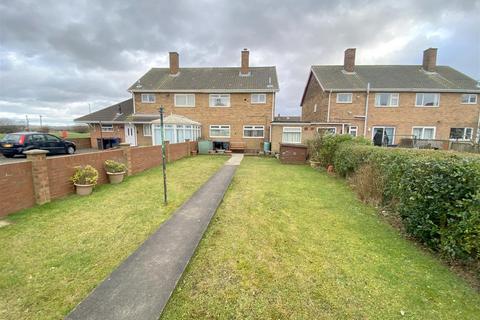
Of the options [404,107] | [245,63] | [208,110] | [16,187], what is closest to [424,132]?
[404,107]

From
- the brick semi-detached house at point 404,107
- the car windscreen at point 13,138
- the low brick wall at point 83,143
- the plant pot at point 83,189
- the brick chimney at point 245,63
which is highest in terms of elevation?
the brick chimney at point 245,63

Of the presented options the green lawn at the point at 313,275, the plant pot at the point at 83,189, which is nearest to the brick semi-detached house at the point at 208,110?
the plant pot at the point at 83,189

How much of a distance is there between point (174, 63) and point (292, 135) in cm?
1458

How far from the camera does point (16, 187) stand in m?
4.85

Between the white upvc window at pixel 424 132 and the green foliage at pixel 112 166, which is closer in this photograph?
the green foliage at pixel 112 166

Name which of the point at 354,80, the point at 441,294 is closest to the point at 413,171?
the point at 441,294

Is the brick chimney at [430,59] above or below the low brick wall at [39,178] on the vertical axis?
above

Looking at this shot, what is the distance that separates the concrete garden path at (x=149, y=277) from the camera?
2.22 metres

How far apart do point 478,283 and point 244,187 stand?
18.2 ft

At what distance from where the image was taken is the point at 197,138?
1908 centimetres

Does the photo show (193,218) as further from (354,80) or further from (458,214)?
(354,80)

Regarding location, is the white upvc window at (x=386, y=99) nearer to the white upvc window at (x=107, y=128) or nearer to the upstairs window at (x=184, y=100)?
the upstairs window at (x=184, y=100)

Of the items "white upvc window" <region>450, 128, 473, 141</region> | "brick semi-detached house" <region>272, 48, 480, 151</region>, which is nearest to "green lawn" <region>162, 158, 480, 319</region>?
"brick semi-detached house" <region>272, 48, 480, 151</region>

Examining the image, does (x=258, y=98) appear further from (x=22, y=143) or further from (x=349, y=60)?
(x=22, y=143)
